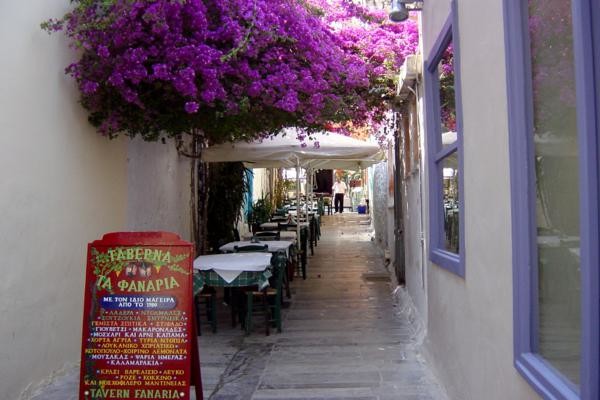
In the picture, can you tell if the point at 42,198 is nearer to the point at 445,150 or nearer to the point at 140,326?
the point at 140,326

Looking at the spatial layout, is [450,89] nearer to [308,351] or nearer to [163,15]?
[163,15]

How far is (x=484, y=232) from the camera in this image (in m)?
3.32

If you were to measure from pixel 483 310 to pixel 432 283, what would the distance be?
1.75 m

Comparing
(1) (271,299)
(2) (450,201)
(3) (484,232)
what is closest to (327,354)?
(2) (450,201)

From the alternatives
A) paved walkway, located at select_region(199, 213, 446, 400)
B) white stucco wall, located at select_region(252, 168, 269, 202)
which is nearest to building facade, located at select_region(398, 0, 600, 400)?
paved walkway, located at select_region(199, 213, 446, 400)

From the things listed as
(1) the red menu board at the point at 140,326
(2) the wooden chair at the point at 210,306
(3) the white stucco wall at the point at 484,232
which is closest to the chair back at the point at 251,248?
(2) the wooden chair at the point at 210,306

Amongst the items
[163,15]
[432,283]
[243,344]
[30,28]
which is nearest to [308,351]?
[243,344]

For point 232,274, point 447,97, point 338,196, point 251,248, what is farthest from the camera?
point 338,196

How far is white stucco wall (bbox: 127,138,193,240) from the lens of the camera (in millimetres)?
6910

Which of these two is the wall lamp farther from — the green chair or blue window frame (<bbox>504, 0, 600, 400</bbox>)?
the green chair

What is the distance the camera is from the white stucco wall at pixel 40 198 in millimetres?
4160

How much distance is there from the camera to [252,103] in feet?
18.5

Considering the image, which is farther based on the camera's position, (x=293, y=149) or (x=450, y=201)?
(x=293, y=149)

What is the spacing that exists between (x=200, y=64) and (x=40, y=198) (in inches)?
64.7
